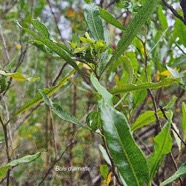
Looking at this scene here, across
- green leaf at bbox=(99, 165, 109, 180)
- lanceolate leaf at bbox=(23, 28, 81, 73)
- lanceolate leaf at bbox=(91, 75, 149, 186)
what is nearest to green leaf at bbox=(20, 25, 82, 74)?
lanceolate leaf at bbox=(23, 28, 81, 73)

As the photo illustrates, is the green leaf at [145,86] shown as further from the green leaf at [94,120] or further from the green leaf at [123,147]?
the green leaf at [123,147]

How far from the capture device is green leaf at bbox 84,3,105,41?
78cm

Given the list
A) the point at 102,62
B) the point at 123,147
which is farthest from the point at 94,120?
the point at 123,147

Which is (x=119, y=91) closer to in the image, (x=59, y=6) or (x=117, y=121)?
(x=117, y=121)

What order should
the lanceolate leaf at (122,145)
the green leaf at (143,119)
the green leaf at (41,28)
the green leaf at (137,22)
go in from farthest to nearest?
the green leaf at (143,119), the green leaf at (41,28), the green leaf at (137,22), the lanceolate leaf at (122,145)

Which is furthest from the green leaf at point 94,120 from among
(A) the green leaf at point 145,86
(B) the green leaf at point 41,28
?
(B) the green leaf at point 41,28

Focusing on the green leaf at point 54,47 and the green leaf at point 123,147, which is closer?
the green leaf at point 123,147

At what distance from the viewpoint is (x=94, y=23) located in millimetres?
779

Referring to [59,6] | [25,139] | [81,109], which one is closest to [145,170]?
[25,139]

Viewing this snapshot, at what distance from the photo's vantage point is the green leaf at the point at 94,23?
777mm

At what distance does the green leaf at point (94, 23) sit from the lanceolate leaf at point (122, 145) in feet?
0.78

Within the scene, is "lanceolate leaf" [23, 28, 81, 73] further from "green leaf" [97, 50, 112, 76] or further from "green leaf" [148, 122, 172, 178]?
"green leaf" [148, 122, 172, 178]

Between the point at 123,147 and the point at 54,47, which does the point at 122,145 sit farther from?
the point at 54,47

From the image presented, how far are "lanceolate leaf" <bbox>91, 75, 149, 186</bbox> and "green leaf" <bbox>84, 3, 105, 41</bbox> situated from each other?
0.24 m
